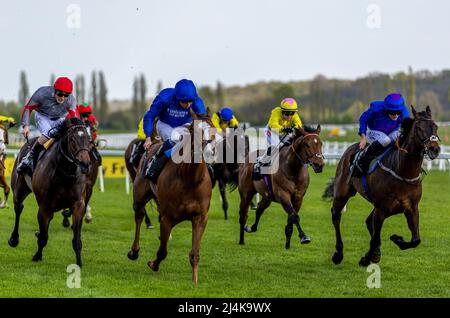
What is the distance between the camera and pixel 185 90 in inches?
344

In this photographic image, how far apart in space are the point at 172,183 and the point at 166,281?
1.10 meters

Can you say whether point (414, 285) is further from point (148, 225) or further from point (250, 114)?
point (250, 114)

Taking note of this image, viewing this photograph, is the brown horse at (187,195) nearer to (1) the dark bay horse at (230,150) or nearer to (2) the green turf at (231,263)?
(2) the green turf at (231,263)

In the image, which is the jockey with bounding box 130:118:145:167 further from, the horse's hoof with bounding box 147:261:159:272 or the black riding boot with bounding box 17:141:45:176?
the horse's hoof with bounding box 147:261:159:272

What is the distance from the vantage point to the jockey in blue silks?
390 inches

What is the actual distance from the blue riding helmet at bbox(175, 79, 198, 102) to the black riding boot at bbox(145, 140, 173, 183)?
57cm

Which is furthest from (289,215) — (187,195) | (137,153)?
(137,153)

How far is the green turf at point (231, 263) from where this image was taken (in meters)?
8.02

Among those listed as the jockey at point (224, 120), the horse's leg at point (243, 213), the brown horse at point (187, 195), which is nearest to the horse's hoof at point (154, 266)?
the brown horse at point (187, 195)

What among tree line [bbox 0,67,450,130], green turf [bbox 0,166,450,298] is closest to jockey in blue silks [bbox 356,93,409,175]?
green turf [bbox 0,166,450,298]

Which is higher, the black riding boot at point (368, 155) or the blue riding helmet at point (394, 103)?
the blue riding helmet at point (394, 103)

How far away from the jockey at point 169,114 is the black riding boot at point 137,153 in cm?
301

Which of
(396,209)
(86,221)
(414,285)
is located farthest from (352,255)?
(86,221)

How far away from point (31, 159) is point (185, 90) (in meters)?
2.79
